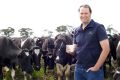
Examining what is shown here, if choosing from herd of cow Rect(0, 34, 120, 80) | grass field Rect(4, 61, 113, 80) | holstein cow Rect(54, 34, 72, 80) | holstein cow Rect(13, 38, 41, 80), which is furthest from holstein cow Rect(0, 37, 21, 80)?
holstein cow Rect(54, 34, 72, 80)

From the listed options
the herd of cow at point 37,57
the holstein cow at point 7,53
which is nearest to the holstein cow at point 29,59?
the herd of cow at point 37,57

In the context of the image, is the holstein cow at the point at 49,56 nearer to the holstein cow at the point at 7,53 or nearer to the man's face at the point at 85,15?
the holstein cow at the point at 7,53

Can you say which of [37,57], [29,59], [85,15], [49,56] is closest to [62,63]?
[29,59]

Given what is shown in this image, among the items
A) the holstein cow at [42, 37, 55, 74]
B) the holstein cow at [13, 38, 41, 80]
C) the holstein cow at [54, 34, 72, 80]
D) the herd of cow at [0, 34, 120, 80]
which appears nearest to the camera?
the holstein cow at [54, 34, 72, 80]

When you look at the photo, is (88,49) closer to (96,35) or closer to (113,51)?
(96,35)

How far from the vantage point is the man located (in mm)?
4941

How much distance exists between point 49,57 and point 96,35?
9.65m

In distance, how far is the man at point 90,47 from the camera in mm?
4941

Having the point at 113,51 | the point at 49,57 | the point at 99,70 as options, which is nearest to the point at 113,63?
the point at 113,51

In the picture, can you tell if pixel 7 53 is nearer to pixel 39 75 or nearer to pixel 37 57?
pixel 37 57

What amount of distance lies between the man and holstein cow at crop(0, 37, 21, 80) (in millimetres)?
8177

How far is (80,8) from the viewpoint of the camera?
16.4 feet

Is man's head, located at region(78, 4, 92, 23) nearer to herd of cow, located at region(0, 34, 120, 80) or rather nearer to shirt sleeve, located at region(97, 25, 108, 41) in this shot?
shirt sleeve, located at region(97, 25, 108, 41)

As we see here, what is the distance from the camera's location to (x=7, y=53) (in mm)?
13336
